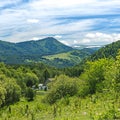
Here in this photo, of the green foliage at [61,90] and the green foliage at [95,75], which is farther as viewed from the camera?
the green foliage at [61,90]

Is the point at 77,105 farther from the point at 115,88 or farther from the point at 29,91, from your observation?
the point at 29,91

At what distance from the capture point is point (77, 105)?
3356 cm

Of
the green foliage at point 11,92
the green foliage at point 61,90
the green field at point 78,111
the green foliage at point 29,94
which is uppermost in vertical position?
the green field at point 78,111

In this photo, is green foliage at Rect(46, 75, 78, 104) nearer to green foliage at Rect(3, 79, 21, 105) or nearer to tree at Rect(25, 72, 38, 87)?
green foliage at Rect(3, 79, 21, 105)

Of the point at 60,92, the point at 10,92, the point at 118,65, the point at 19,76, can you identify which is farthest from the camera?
the point at 19,76

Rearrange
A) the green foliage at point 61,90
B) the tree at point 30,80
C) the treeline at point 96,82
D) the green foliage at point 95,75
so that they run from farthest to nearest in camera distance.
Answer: the tree at point 30,80 → the green foliage at point 61,90 → the green foliage at point 95,75 → the treeline at point 96,82

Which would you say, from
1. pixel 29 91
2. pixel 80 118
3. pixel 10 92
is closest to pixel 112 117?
pixel 80 118

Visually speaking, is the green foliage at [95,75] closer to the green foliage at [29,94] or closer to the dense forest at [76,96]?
the dense forest at [76,96]

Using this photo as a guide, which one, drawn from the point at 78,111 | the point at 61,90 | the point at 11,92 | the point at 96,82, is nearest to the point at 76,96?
the point at 96,82

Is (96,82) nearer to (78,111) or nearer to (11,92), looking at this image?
(78,111)

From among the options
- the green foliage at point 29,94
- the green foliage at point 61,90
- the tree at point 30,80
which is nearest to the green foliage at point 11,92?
the green foliage at point 29,94

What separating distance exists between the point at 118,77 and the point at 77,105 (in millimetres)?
5422

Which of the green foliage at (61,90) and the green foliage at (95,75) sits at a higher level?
the green foliage at (95,75)

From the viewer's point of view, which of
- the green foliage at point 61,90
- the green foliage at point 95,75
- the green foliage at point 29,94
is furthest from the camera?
the green foliage at point 29,94
